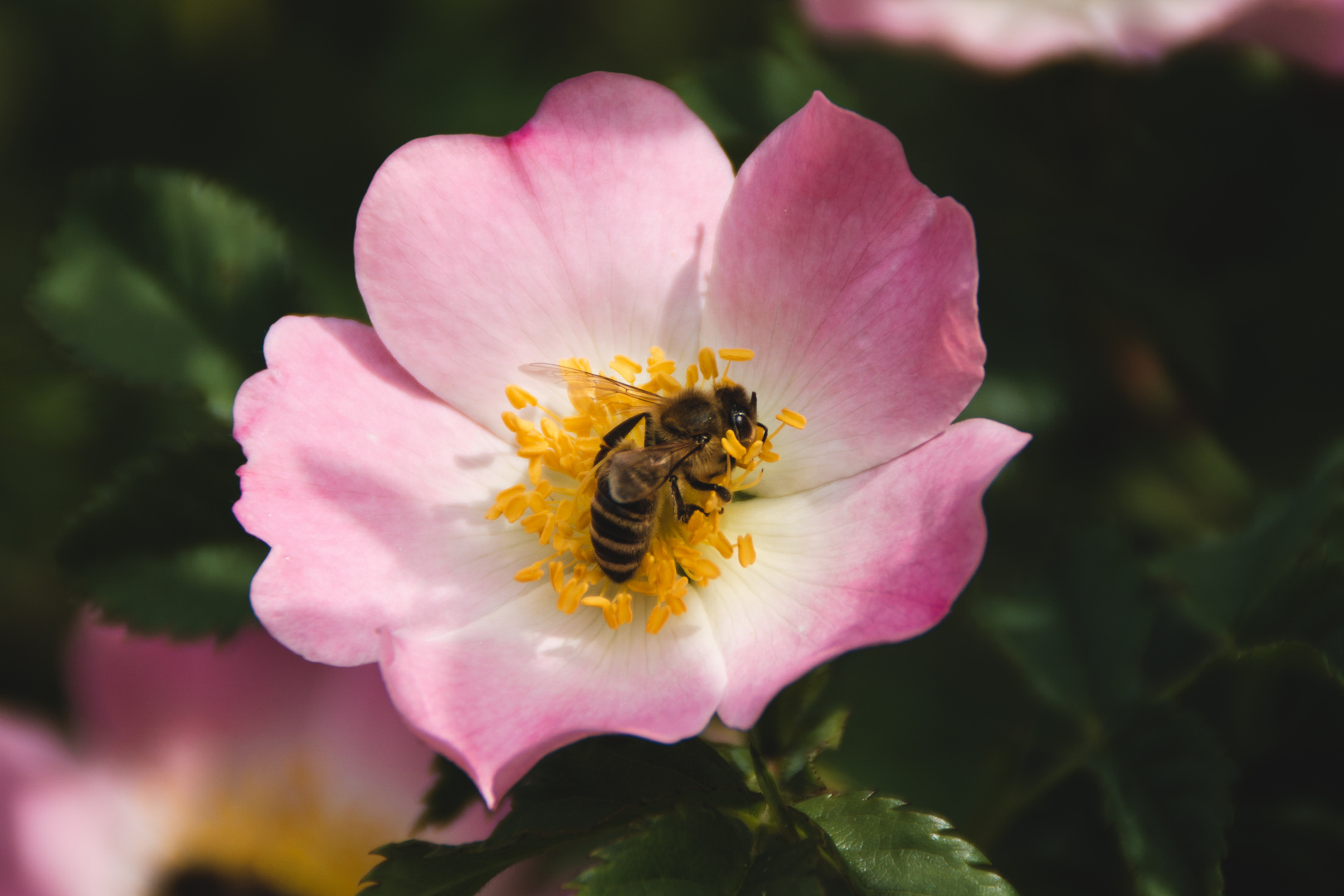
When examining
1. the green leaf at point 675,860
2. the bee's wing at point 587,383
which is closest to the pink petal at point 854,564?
the green leaf at point 675,860

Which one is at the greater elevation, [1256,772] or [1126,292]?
[1126,292]

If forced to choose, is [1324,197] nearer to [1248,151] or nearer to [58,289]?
[1248,151]

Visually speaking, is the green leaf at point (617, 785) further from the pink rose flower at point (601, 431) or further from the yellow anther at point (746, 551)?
the yellow anther at point (746, 551)

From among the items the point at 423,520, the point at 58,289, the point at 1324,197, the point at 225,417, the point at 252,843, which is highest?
A: the point at 58,289

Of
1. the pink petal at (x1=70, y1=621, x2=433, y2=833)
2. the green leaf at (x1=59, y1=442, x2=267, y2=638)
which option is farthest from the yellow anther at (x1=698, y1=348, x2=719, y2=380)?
the pink petal at (x1=70, y1=621, x2=433, y2=833)

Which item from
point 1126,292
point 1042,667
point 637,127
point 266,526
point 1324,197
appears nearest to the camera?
point 266,526

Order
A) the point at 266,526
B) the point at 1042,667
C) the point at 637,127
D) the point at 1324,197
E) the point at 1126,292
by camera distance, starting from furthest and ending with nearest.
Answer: the point at 1324,197, the point at 1126,292, the point at 1042,667, the point at 637,127, the point at 266,526

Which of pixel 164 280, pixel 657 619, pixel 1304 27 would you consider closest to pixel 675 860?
pixel 657 619

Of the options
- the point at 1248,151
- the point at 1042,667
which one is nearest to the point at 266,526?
the point at 1042,667
